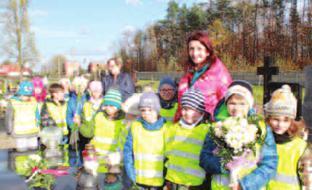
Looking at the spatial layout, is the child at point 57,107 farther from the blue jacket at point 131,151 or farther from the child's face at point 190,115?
the child's face at point 190,115

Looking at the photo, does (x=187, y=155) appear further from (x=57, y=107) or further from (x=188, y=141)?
(x=57, y=107)

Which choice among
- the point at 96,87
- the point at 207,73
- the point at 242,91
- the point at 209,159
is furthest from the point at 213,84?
the point at 96,87

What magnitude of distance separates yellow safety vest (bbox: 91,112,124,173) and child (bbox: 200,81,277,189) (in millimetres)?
1605

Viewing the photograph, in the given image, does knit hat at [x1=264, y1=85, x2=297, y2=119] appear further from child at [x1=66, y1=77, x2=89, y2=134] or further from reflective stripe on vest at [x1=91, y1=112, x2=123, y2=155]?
child at [x1=66, y1=77, x2=89, y2=134]

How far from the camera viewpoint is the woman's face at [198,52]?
380 cm

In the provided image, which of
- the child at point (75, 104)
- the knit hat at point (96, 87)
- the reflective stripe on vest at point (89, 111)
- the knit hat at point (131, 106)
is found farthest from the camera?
the child at point (75, 104)

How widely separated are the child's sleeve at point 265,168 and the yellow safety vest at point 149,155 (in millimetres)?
1093

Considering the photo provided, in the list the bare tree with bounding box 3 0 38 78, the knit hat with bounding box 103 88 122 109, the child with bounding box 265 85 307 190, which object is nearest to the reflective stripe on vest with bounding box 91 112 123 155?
the knit hat with bounding box 103 88 122 109

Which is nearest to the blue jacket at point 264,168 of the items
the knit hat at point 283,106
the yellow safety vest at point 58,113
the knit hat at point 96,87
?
the knit hat at point 283,106

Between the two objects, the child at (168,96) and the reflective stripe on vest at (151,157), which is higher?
the child at (168,96)

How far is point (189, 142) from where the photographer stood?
3516 mm

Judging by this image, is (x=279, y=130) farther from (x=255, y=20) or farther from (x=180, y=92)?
(x=255, y=20)

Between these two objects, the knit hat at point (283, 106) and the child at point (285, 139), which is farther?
the knit hat at point (283, 106)

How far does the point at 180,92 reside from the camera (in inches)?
157
